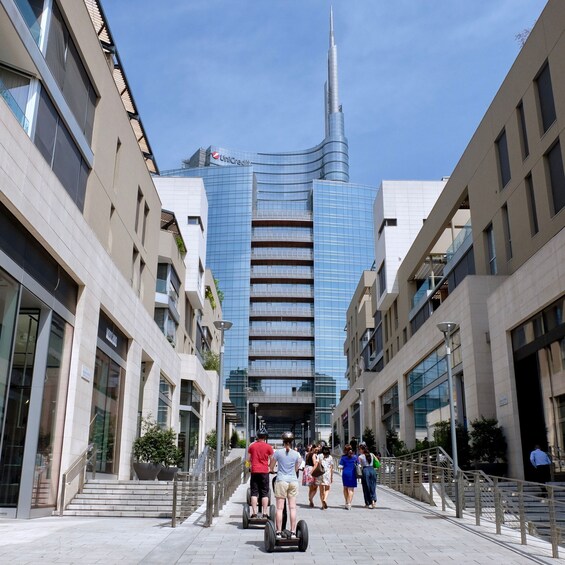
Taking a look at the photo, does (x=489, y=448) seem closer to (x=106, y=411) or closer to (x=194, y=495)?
(x=194, y=495)

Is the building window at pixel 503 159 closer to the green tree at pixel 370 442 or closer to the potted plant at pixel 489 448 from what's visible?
the potted plant at pixel 489 448

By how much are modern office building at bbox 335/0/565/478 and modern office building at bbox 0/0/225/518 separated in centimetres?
1301

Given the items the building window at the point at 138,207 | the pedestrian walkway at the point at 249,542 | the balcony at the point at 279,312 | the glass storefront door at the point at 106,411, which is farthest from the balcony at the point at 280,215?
the pedestrian walkway at the point at 249,542

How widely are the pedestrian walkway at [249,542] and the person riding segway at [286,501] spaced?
219 millimetres

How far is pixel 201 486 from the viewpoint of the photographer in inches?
625

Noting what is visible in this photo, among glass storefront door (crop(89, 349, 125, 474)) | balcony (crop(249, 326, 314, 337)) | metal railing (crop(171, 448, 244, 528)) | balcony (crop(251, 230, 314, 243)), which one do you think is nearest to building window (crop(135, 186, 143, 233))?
glass storefront door (crop(89, 349, 125, 474))

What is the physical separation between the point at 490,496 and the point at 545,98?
13.6 m

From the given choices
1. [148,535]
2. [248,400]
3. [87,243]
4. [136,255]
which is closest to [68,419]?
[87,243]

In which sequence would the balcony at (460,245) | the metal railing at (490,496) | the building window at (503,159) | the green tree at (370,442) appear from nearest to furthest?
the metal railing at (490,496) < the building window at (503,159) < the balcony at (460,245) < the green tree at (370,442)

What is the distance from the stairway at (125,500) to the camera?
52.6ft

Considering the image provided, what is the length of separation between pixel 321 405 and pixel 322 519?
296 ft

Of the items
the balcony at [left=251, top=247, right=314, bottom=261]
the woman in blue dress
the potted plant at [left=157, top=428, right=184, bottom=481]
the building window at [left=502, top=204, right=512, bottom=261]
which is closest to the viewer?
the woman in blue dress

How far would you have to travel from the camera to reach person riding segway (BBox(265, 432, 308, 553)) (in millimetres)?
9422

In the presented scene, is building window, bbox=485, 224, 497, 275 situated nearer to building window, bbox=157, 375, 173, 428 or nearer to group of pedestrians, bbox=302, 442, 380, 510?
group of pedestrians, bbox=302, 442, 380, 510
